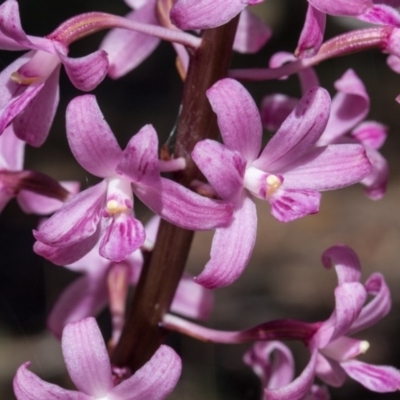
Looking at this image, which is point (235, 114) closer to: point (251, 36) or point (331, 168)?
point (331, 168)

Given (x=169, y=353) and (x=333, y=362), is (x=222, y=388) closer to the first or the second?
(x=333, y=362)

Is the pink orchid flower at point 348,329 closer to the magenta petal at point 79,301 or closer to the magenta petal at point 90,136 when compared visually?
the magenta petal at point 90,136

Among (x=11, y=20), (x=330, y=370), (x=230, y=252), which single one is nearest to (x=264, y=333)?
(x=330, y=370)

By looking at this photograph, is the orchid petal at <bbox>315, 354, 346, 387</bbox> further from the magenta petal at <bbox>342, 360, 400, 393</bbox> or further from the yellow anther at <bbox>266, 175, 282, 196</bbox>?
the yellow anther at <bbox>266, 175, 282, 196</bbox>

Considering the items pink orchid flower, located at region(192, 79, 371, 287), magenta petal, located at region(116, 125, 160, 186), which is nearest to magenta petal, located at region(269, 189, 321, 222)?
pink orchid flower, located at region(192, 79, 371, 287)

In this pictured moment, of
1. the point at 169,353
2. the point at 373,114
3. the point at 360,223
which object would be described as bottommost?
the point at 360,223

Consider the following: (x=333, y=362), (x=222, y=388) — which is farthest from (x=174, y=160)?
(x=222, y=388)
